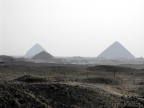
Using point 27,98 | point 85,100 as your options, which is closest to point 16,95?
point 27,98

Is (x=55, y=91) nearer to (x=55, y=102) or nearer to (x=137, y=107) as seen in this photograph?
(x=55, y=102)

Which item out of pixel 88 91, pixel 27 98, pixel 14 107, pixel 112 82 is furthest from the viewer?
pixel 112 82

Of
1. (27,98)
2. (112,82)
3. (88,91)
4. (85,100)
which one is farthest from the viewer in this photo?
(112,82)

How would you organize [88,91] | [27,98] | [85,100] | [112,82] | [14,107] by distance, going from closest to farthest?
[14,107] < [27,98] < [85,100] < [88,91] < [112,82]

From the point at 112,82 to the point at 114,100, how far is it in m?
12.4

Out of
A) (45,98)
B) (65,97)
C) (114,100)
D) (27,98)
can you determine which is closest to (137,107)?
(114,100)

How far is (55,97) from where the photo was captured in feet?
54.9

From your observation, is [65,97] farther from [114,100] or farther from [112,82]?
[112,82]

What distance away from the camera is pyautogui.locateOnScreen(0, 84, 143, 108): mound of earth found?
15086mm

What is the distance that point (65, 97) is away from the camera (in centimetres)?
1670

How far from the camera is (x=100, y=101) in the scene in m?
16.7

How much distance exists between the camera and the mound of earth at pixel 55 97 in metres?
15.1

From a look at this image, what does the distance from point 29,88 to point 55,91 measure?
1963 mm

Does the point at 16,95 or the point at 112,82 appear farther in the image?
the point at 112,82
